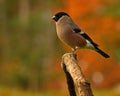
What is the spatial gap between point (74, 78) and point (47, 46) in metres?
28.9

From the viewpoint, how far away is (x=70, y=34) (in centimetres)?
600

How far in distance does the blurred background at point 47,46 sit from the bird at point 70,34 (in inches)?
217

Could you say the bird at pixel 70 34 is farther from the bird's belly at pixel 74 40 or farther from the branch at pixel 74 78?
the branch at pixel 74 78

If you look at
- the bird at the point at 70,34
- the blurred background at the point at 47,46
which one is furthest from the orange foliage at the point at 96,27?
the bird at the point at 70,34

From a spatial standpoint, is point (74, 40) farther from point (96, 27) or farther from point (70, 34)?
point (96, 27)

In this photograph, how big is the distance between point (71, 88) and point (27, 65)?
23089 millimetres

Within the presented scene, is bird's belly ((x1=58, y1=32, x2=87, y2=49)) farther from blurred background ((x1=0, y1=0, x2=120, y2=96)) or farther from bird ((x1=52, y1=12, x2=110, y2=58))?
blurred background ((x1=0, y1=0, x2=120, y2=96))

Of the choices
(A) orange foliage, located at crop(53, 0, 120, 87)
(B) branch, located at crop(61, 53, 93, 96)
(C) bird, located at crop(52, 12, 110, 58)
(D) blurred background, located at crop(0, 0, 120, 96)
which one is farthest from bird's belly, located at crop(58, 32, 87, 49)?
(A) orange foliage, located at crop(53, 0, 120, 87)

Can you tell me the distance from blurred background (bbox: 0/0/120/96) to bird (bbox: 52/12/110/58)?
5.50m

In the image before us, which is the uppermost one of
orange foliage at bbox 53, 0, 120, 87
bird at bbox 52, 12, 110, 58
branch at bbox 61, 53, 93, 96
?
orange foliage at bbox 53, 0, 120, 87

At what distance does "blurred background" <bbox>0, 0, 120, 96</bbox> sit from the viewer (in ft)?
A: 69.9

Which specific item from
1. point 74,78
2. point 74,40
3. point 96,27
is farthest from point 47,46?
point 74,78

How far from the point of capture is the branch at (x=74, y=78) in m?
3.44

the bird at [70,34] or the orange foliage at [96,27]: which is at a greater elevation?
the orange foliage at [96,27]
